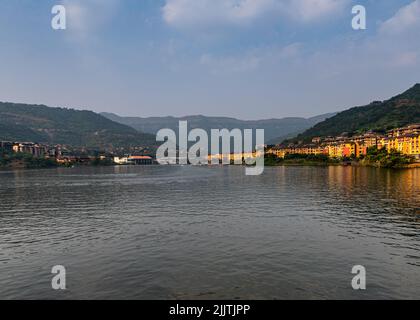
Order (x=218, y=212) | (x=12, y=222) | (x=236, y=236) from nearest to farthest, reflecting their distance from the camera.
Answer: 1. (x=236, y=236)
2. (x=12, y=222)
3. (x=218, y=212)

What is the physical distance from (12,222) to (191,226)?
83.3 ft

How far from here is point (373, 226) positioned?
123 feet

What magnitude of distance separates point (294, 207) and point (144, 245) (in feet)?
96.5

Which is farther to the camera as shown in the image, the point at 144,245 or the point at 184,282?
the point at 144,245

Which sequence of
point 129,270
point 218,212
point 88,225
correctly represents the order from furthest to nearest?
point 218,212 < point 88,225 < point 129,270

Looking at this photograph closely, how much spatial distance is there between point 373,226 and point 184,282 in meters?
26.6

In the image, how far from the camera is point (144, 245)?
30453 mm
